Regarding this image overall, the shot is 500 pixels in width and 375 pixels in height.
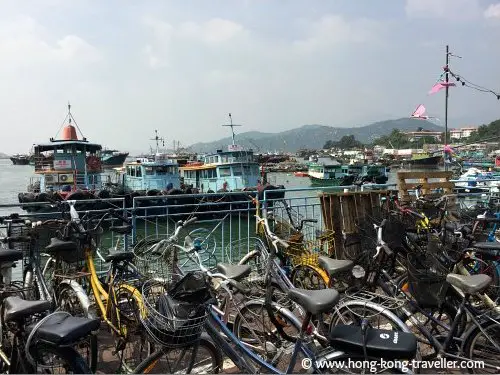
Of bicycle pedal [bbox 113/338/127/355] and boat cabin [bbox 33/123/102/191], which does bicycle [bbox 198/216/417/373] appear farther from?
boat cabin [bbox 33/123/102/191]

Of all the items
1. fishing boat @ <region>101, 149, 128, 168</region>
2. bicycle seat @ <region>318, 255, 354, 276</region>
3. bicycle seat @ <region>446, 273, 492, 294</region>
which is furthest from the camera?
fishing boat @ <region>101, 149, 128, 168</region>

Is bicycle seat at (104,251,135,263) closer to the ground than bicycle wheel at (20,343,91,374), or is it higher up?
higher up

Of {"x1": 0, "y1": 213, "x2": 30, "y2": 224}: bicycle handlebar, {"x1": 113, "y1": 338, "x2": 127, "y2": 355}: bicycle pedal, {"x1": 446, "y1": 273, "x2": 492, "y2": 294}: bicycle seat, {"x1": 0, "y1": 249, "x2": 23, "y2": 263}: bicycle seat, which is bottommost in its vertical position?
{"x1": 113, "y1": 338, "x2": 127, "y2": 355}: bicycle pedal

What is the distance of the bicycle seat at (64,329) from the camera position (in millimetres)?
2133

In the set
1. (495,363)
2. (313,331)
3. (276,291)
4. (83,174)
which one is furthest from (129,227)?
(83,174)

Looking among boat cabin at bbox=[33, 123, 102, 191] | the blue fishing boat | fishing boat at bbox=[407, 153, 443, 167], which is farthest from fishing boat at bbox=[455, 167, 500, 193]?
fishing boat at bbox=[407, 153, 443, 167]

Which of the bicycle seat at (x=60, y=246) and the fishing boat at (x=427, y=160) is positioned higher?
the bicycle seat at (x=60, y=246)

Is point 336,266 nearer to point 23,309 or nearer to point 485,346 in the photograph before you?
point 485,346

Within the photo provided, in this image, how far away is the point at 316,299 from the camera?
7.55ft

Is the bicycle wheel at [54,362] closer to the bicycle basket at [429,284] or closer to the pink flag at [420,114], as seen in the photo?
the bicycle basket at [429,284]

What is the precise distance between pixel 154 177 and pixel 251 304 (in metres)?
22.5

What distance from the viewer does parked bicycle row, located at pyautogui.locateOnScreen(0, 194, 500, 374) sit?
2289mm

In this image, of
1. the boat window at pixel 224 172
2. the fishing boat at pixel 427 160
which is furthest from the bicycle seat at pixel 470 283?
the fishing boat at pixel 427 160

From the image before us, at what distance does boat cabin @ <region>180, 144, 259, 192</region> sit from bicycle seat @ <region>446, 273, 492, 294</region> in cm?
2213
